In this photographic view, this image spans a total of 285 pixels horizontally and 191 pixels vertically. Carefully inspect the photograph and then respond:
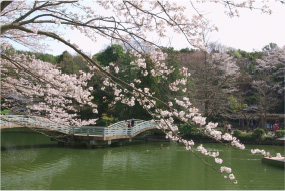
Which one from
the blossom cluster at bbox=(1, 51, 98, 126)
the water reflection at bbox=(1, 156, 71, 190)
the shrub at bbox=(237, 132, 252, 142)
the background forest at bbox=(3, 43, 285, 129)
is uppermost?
the background forest at bbox=(3, 43, 285, 129)

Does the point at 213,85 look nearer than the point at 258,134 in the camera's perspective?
No

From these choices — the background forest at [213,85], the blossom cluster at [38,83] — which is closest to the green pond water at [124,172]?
the blossom cluster at [38,83]

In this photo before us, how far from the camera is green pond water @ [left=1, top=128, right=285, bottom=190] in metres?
6.89

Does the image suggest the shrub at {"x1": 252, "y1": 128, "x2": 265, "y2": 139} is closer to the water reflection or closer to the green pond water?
the green pond water

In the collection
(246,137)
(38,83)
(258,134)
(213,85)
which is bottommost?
(246,137)

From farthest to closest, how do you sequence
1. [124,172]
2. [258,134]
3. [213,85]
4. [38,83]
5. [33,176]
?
1. [213,85]
2. [258,134]
3. [124,172]
4. [33,176]
5. [38,83]

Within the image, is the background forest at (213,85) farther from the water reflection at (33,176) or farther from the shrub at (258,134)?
the water reflection at (33,176)

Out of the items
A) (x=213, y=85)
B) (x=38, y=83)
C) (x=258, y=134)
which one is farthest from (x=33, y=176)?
(x=213, y=85)

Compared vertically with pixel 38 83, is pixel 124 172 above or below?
below

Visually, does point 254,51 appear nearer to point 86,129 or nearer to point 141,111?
point 141,111

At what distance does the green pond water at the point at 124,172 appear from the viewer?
271 inches

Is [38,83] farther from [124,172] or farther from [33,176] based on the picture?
[124,172]

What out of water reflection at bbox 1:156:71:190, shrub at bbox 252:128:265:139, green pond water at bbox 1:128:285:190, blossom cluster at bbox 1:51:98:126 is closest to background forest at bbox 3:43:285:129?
shrub at bbox 252:128:265:139

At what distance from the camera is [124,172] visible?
8336 mm
